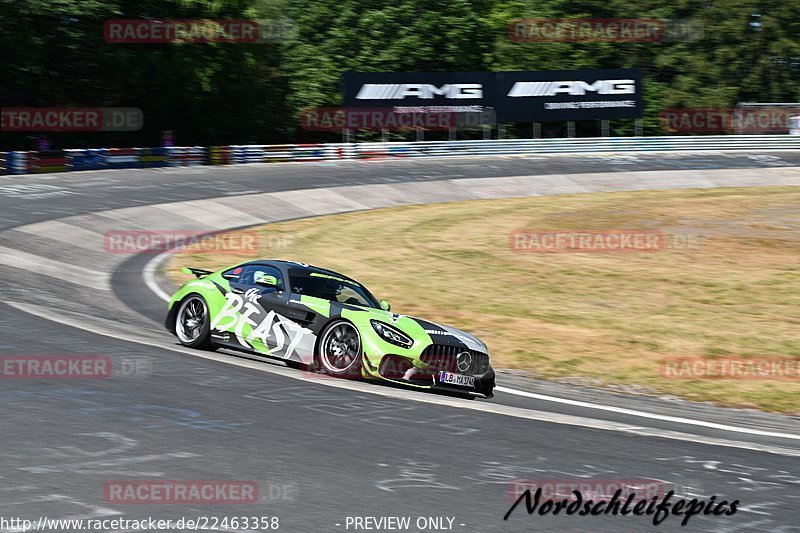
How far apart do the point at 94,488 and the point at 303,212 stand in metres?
25.3

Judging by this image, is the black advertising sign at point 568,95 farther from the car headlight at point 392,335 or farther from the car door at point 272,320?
the car headlight at point 392,335

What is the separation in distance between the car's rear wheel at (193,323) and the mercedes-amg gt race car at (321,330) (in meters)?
0.01

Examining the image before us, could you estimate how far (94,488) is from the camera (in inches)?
255

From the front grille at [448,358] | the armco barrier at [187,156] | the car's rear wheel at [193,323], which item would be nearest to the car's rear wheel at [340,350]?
the front grille at [448,358]

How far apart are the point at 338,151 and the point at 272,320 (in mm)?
34638

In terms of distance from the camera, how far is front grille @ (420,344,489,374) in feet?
34.5

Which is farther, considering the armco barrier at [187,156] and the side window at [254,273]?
the armco barrier at [187,156]

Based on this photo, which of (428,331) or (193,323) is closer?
(428,331)

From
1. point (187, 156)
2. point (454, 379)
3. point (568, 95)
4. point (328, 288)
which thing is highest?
point (568, 95)

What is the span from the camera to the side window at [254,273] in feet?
39.2

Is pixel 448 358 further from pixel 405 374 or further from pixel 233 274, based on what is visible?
pixel 233 274

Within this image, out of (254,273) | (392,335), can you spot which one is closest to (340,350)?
(392,335)

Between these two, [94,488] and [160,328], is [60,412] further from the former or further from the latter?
[160,328]

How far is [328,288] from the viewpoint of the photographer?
38.8ft
